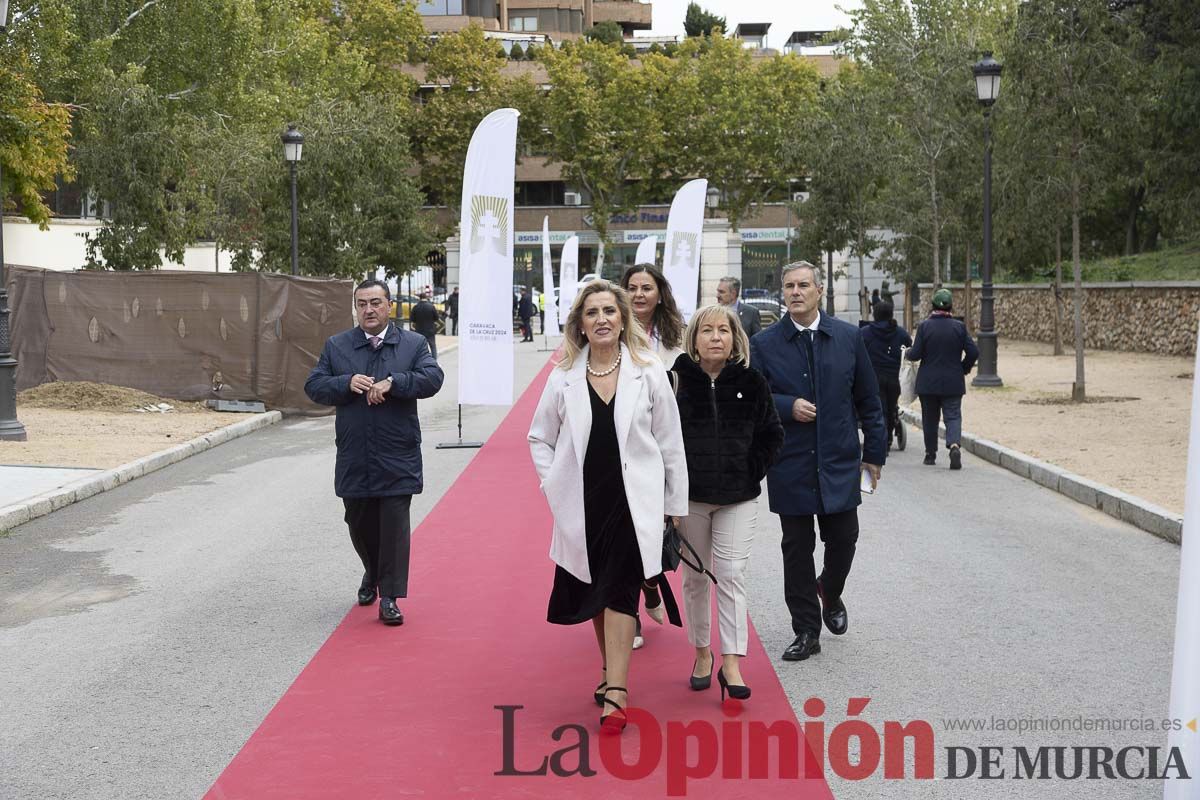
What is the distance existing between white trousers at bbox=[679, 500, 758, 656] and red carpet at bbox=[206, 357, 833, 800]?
28cm

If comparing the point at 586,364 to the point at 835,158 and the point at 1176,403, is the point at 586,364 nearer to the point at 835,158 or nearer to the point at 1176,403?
the point at 1176,403

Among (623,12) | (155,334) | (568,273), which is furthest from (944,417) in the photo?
(623,12)

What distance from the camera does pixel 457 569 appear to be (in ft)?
30.6

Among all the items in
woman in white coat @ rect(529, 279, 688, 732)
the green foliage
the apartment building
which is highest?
the apartment building

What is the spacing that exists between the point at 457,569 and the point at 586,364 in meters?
3.79

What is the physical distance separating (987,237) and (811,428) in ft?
59.6

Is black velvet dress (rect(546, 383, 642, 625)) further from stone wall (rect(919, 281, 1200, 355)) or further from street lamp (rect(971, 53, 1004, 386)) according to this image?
stone wall (rect(919, 281, 1200, 355))

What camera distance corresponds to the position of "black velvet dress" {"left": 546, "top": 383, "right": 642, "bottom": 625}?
5676 mm

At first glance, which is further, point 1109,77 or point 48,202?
point 48,202

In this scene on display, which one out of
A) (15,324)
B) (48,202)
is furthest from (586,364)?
(48,202)

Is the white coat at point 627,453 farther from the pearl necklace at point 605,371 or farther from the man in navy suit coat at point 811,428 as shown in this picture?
the man in navy suit coat at point 811,428

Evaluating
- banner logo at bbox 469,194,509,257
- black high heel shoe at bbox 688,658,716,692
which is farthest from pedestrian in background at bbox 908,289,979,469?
black high heel shoe at bbox 688,658,716,692

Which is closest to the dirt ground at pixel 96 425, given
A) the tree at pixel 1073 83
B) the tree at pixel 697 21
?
the tree at pixel 1073 83

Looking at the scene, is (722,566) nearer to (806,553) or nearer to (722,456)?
(722,456)
